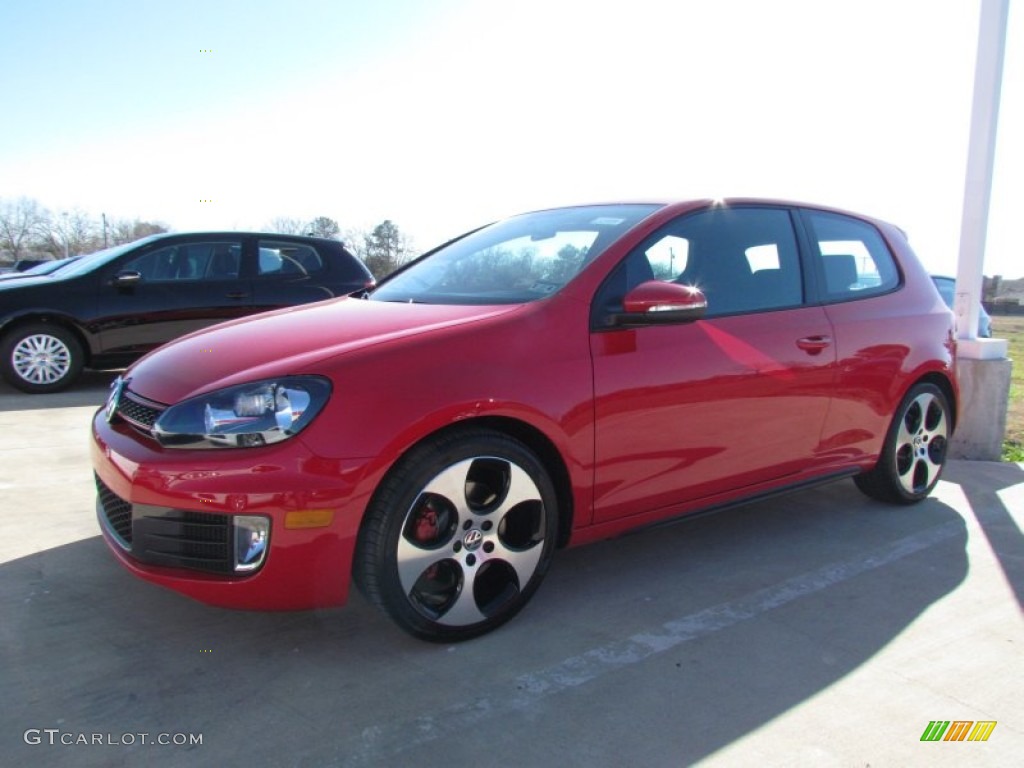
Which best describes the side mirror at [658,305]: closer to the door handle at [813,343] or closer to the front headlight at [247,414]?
the door handle at [813,343]

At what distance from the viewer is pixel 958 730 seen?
90.2 inches

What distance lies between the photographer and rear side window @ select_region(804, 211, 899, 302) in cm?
380

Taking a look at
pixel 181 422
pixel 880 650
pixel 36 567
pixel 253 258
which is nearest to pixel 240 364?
pixel 181 422

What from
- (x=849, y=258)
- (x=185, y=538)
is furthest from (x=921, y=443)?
(x=185, y=538)

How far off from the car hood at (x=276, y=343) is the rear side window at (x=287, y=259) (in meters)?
4.83

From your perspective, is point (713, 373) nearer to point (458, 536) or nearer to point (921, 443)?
point (458, 536)

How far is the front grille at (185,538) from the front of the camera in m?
2.35

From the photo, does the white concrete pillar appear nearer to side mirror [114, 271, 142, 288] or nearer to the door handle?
the door handle

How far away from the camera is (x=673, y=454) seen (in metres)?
3.09

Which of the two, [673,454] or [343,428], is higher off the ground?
[343,428]

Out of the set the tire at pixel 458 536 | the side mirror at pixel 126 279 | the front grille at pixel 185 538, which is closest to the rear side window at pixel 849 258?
the tire at pixel 458 536

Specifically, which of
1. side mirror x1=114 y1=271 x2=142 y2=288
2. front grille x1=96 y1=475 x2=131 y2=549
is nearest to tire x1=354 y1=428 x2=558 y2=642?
front grille x1=96 y1=475 x2=131 y2=549

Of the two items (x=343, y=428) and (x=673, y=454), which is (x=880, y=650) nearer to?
(x=673, y=454)

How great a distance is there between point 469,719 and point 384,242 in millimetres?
13333
